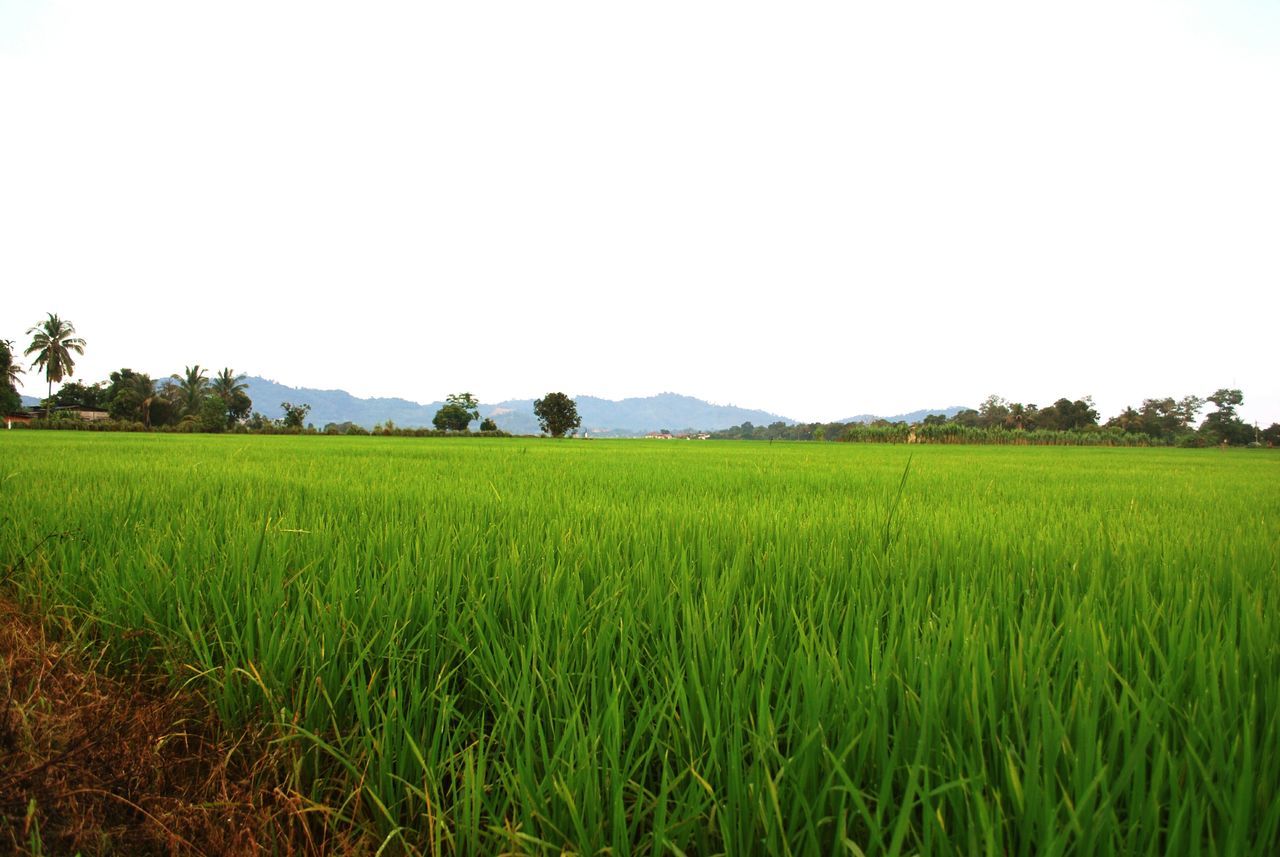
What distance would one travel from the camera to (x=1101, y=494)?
464cm

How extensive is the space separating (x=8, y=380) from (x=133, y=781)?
63047 mm

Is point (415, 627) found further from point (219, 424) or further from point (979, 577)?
point (219, 424)

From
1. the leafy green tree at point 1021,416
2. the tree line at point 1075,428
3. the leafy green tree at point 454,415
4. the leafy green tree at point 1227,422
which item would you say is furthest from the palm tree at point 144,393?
the leafy green tree at point 1227,422

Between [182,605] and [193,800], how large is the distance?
56 cm

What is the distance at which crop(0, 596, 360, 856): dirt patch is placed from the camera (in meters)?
0.85

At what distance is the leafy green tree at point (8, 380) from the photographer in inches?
1619

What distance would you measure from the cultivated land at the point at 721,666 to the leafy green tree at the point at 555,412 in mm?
58587

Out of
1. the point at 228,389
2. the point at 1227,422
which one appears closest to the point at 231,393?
the point at 228,389

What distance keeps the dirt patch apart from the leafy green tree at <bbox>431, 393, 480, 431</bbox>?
59.5 metres

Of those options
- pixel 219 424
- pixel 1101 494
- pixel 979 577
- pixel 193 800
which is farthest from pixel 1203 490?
pixel 219 424

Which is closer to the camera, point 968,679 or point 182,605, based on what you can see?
point 968,679

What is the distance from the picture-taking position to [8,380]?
44344 mm

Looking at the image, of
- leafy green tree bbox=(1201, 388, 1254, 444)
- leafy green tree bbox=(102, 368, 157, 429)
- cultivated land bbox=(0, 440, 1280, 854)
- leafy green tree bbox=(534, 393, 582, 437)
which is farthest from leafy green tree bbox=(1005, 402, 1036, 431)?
→ leafy green tree bbox=(102, 368, 157, 429)

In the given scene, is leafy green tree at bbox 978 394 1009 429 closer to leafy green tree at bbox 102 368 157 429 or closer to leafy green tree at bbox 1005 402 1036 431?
leafy green tree at bbox 1005 402 1036 431
